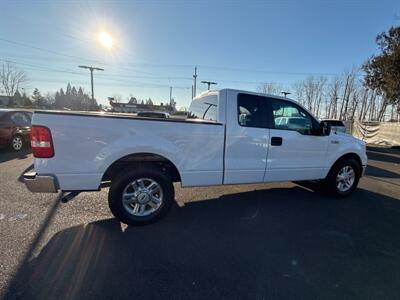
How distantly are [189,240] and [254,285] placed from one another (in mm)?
1085

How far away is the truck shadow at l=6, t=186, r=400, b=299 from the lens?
2.32 m

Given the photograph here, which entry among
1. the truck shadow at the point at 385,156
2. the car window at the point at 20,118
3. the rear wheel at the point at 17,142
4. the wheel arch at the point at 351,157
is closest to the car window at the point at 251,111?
the wheel arch at the point at 351,157

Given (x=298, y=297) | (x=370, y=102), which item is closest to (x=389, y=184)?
(x=298, y=297)

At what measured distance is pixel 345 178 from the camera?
17.1 feet

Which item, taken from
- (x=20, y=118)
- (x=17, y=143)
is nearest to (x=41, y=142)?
(x=17, y=143)

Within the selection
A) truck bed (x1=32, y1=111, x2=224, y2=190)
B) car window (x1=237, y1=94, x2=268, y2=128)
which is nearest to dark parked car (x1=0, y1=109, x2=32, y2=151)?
truck bed (x1=32, y1=111, x2=224, y2=190)

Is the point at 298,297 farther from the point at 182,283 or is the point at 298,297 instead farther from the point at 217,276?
the point at 182,283

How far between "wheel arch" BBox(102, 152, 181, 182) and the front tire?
0.41ft

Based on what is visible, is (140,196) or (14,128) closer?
(140,196)

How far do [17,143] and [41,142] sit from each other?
746cm

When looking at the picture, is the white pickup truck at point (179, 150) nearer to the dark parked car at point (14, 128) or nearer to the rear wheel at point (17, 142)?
the dark parked car at point (14, 128)

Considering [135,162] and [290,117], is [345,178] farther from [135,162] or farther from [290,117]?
[135,162]

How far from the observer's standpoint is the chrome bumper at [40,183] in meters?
3.05

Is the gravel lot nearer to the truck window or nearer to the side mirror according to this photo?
the side mirror
